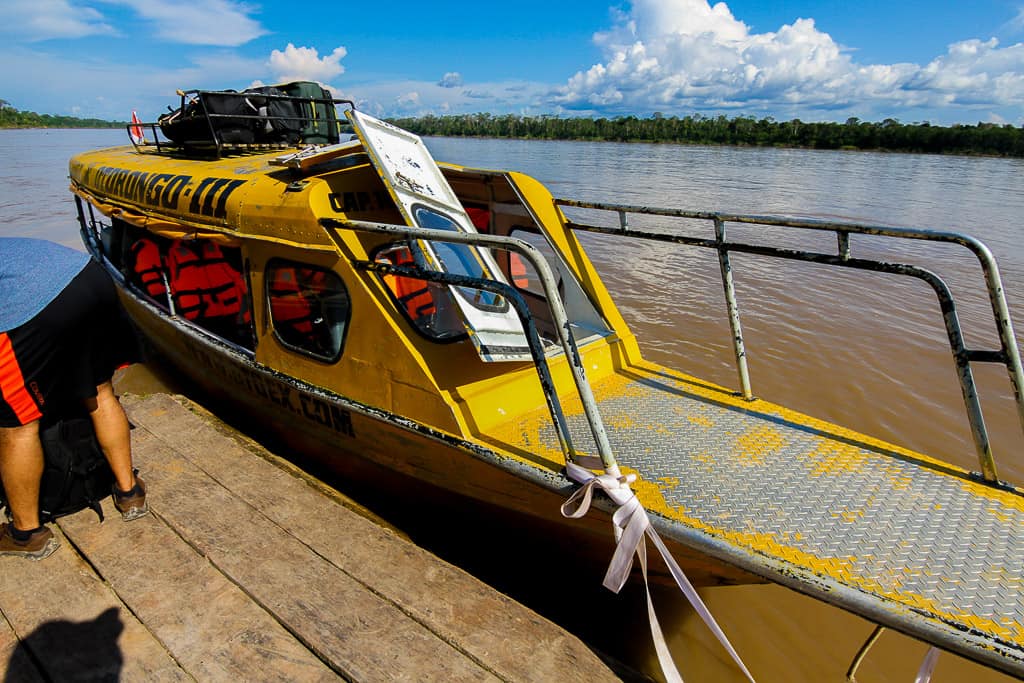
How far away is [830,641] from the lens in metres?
3.09

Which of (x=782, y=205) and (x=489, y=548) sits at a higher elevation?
(x=782, y=205)

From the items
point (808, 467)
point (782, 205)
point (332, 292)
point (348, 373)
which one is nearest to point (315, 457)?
point (348, 373)

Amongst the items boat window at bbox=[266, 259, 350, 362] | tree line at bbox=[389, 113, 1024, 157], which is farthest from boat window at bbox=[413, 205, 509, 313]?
tree line at bbox=[389, 113, 1024, 157]

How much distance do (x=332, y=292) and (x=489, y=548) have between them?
181cm

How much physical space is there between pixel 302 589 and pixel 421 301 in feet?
7.61

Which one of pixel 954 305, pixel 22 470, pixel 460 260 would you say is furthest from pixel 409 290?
pixel 954 305

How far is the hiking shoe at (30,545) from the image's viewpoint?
2.57 metres

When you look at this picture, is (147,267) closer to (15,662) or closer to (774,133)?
(15,662)

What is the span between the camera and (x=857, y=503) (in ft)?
7.56

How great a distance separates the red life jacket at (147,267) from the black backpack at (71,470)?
3.63 m

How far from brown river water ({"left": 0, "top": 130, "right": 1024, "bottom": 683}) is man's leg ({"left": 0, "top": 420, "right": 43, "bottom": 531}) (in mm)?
1866

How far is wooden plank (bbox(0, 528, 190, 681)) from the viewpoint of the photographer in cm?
206

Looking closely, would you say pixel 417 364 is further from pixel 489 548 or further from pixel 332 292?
pixel 489 548

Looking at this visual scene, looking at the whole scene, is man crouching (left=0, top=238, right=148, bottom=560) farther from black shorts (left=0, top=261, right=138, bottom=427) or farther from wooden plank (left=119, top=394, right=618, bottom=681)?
wooden plank (left=119, top=394, right=618, bottom=681)
